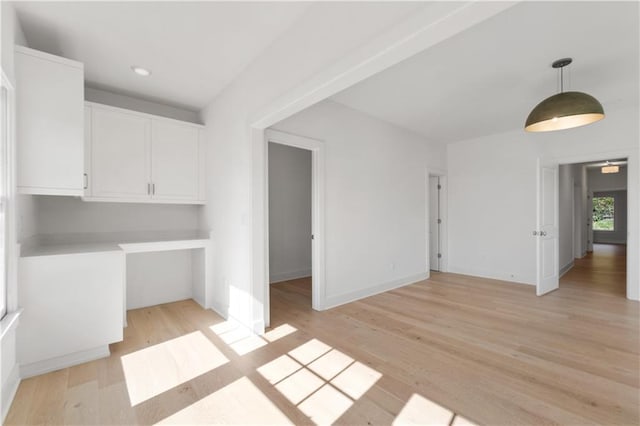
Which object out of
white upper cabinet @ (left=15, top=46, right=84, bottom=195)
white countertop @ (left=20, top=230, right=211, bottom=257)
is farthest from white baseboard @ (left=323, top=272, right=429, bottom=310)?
white upper cabinet @ (left=15, top=46, right=84, bottom=195)

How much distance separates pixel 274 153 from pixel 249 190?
2612mm

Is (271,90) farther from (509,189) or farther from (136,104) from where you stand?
(509,189)

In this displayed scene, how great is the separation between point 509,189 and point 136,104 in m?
6.18

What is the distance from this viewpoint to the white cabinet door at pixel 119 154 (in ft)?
9.92

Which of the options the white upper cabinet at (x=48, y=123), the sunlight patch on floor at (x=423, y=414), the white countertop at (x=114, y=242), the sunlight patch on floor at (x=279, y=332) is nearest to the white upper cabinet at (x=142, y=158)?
the white countertop at (x=114, y=242)

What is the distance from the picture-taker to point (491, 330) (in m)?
3.04

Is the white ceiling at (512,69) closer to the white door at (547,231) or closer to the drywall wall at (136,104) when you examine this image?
the white door at (547,231)

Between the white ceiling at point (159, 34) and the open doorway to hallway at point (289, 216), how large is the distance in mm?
2437

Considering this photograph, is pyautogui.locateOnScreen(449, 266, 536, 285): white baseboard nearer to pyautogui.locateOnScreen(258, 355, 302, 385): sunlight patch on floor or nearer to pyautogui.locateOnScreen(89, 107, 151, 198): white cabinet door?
pyautogui.locateOnScreen(258, 355, 302, 385): sunlight patch on floor

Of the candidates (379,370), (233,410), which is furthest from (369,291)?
(233,410)

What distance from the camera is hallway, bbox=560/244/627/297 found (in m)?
4.78

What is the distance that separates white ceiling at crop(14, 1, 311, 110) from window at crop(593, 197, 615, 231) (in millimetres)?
16058

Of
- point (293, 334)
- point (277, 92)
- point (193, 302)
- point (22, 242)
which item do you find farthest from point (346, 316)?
point (22, 242)

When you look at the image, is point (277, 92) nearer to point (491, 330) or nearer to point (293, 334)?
point (293, 334)
